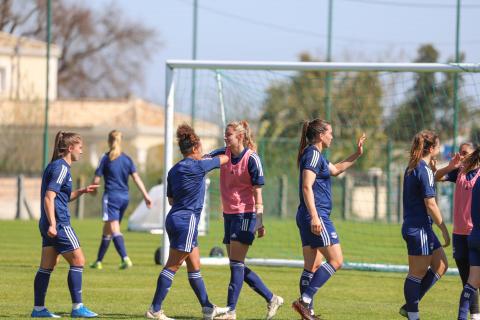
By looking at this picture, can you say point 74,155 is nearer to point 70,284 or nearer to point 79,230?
point 70,284

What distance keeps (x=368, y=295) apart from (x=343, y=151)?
1686 cm

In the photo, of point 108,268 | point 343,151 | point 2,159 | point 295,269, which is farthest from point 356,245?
point 2,159

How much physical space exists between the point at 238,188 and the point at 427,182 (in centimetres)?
203

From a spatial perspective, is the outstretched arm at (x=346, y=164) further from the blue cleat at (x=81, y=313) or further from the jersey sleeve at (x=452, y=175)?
the blue cleat at (x=81, y=313)

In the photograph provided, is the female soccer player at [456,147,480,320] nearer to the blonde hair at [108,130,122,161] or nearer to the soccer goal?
the soccer goal

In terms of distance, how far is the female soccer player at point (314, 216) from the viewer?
33.9 feet

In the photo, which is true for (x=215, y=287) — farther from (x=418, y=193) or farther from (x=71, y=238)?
(x=418, y=193)

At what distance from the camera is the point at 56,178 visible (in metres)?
10.5

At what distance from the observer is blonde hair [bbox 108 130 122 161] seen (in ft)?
51.9

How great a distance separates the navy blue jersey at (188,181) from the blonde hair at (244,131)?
1.65 feet

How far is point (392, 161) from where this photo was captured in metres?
30.6

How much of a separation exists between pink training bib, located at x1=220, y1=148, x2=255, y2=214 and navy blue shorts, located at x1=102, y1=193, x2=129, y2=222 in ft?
17.4

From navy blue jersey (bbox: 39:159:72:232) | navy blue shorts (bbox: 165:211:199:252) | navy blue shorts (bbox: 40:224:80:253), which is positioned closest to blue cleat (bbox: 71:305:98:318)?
navy blue shorts (bbox: 40:224:80:253)

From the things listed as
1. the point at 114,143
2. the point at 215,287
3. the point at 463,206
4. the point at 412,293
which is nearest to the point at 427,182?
the point at 463,206
